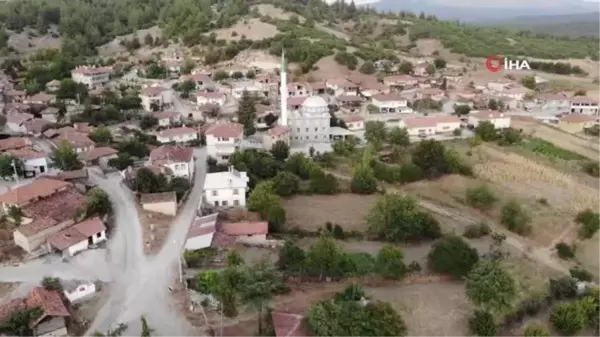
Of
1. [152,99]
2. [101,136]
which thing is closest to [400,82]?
[152,99]

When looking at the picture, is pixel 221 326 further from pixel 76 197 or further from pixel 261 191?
pixel 76 197

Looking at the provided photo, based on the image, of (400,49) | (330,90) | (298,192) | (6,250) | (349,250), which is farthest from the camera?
(400,49)

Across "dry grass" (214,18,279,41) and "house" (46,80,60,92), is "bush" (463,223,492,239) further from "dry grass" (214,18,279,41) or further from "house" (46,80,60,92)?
"dry grass" (214,18,279,41)

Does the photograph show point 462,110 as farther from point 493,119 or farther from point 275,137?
point 275,137

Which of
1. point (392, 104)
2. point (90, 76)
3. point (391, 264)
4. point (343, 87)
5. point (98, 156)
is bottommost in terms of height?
point (391, 264)

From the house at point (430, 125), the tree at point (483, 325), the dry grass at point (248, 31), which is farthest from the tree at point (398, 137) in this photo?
the dry grass at point (248, 31)

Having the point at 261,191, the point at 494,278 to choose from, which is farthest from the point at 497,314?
the point at 261,191
